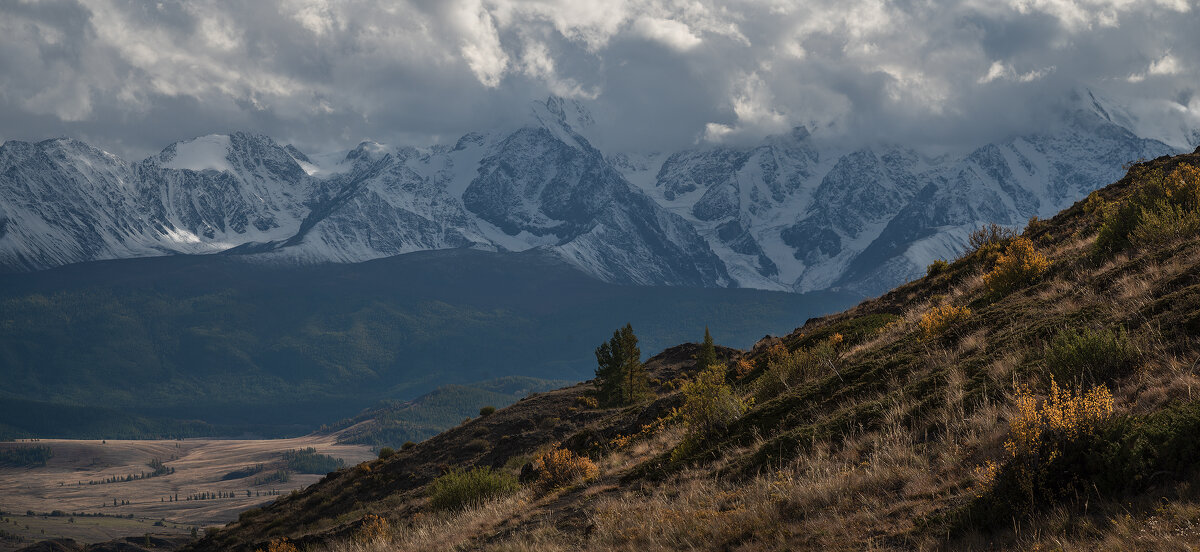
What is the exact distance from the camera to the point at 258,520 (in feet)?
203

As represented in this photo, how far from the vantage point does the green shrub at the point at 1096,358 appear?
34.0 feet

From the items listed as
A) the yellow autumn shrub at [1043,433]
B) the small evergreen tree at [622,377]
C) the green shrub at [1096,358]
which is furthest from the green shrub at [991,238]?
the small evergreen tree at [622,377]

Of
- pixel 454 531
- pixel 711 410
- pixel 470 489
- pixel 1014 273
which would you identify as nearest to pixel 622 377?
pixel 470 489

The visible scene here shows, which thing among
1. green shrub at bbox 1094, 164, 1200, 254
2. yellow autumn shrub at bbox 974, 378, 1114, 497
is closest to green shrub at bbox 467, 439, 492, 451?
green shrub at bbox 1094, 164, 1200, 254

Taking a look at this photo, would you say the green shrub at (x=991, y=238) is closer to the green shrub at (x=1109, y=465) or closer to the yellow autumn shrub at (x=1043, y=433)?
the yellow autumn shrub at (x=1043, y=433)

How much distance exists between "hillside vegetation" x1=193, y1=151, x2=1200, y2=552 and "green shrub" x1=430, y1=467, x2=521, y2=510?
8cm

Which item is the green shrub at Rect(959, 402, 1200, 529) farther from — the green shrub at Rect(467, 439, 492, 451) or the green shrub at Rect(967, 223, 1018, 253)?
the green shrub at Rect(467, 439, 492, 451)

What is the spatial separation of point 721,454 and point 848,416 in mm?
2474

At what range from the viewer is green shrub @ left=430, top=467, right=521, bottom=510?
68.1ft

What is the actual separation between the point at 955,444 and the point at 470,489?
46.8 ft

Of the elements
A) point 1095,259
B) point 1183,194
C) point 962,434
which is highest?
point 1183,194

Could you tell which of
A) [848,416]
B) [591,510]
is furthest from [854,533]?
[591,510]

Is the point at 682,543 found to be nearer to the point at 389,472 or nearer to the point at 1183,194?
the point at 1183,194

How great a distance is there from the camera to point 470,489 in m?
21.4
